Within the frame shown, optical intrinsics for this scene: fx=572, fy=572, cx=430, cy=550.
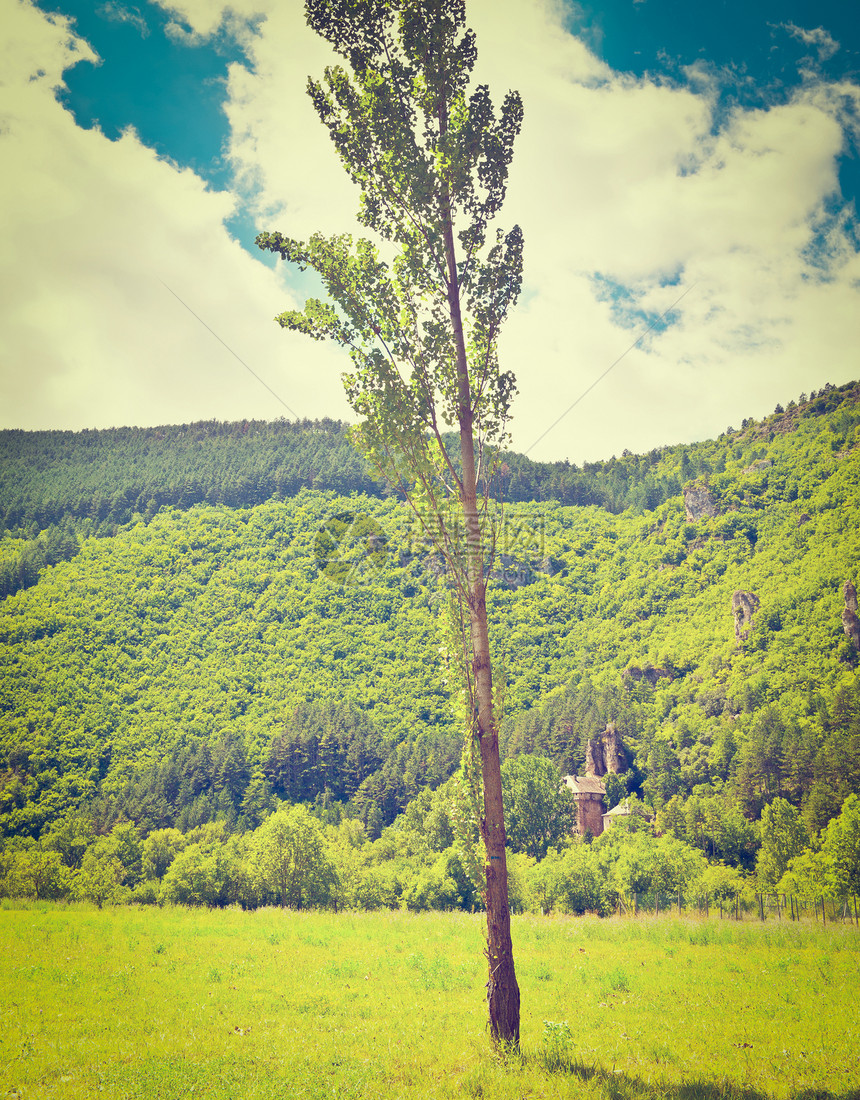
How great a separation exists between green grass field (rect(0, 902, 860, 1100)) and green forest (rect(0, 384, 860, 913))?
3.56 meters

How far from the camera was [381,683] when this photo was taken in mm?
132500

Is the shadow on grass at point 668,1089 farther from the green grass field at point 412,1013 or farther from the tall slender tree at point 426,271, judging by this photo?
the tall slender tree at point 426,271

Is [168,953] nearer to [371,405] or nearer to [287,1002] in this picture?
[287,1002]

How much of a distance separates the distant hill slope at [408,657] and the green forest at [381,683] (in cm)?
61

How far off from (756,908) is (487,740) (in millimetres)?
34747

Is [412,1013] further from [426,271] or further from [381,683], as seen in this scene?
[381,683]

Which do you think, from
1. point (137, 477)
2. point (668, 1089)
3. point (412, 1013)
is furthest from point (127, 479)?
point (668, 1089)

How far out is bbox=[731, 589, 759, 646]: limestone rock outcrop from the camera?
415ft

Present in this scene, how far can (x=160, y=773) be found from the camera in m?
97.8

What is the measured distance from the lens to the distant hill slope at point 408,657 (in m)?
92.4

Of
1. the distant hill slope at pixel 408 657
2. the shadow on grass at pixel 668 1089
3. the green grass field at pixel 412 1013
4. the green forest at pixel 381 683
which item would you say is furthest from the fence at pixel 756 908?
the distant hill slope at pixel 408 657

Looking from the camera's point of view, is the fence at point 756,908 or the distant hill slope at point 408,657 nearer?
the fence at point 756,908

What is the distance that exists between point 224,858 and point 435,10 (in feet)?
171

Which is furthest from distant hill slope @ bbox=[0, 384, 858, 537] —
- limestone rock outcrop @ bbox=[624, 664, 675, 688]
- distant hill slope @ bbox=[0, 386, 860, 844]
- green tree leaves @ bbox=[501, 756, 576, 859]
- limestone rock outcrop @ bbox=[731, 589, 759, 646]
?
green tree leaves @ bbox=[501, 756, 576, 859]
